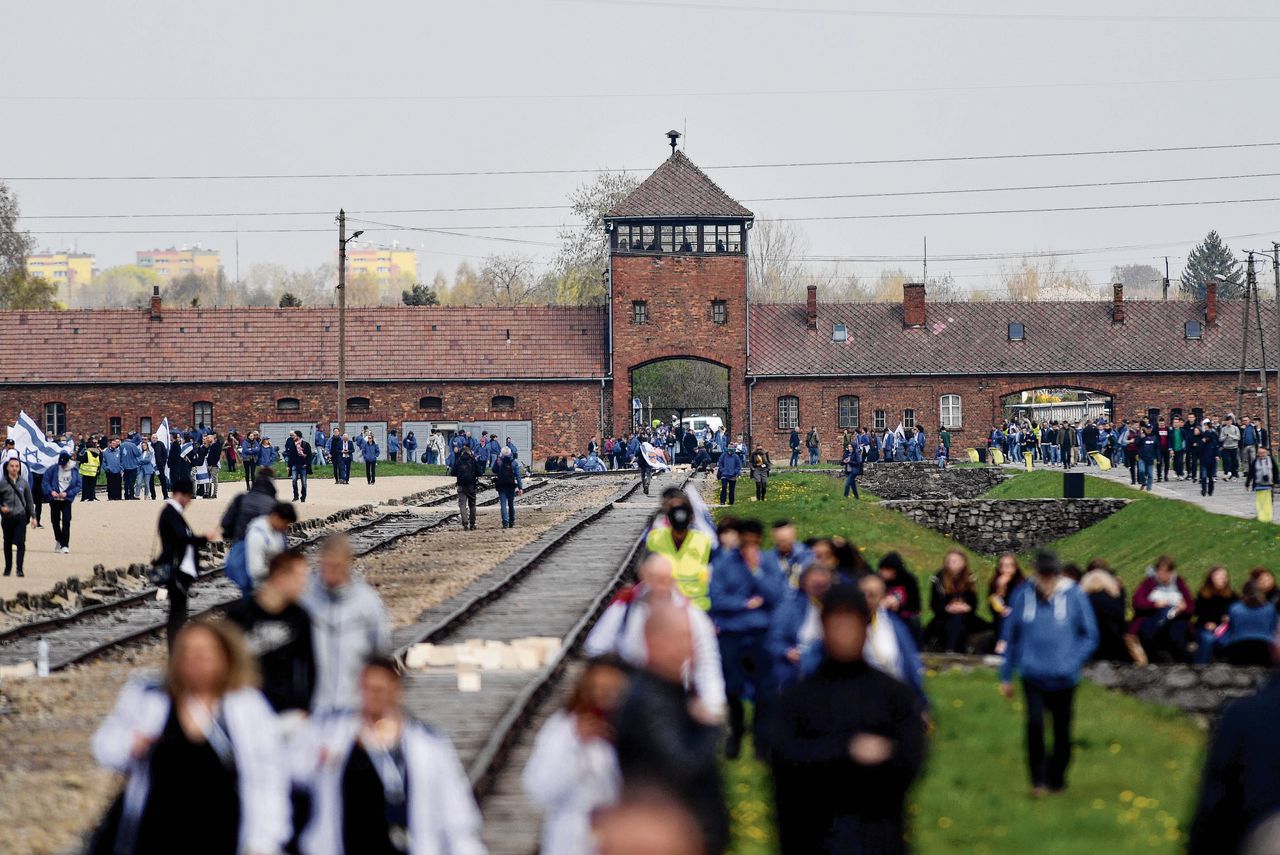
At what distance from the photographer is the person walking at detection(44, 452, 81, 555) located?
26656mm

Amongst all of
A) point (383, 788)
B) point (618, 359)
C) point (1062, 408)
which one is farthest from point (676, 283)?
point (383, 788)

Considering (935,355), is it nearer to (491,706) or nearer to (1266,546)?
(1266,546)

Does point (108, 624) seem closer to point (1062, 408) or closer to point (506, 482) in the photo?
point (506, 482)

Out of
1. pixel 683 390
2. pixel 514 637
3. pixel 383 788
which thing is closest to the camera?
pixel 383 788

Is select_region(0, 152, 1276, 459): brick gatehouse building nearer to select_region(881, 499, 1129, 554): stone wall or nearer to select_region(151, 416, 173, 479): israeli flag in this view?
select_region(151, 416, 173, 479): israeli flag

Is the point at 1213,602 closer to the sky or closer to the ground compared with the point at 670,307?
closer to the ground

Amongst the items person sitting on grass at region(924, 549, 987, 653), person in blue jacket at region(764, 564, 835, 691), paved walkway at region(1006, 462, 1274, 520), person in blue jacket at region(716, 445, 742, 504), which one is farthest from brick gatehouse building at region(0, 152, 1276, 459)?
person in blue jacket at region(764, 564, 835, 691)

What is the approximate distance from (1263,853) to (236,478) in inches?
1826

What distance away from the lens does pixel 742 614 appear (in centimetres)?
1202

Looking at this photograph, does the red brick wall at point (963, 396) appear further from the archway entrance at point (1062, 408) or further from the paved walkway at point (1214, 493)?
the paved walkway at point (1214, 493)

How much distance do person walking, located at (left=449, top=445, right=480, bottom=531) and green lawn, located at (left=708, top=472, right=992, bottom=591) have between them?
4.72 meters

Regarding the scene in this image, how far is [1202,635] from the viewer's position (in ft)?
48.4

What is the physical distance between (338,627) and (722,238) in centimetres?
5500

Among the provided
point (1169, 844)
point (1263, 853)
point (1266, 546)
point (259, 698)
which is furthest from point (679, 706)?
point (1266, 546)
